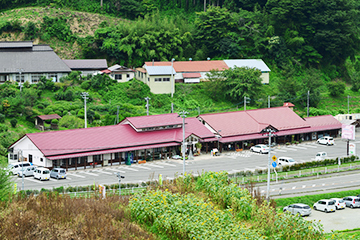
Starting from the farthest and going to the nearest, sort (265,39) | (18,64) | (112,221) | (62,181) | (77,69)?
1. (265,39)
2. (77,69)
3. (18,64)
4. (62,181)
5. (112,221)

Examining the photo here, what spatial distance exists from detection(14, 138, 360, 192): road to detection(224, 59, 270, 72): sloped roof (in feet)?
71.7

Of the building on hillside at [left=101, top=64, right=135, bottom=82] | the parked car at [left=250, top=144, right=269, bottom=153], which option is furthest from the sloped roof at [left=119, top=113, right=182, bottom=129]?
the building on hillside at [left=101, top=64, right=135, bottom=82]

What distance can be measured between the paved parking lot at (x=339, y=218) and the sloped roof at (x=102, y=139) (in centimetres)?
1907

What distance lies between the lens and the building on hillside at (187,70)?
68.0m

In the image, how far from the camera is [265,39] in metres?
83.8

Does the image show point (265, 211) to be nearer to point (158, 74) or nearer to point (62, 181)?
point (62, 181)

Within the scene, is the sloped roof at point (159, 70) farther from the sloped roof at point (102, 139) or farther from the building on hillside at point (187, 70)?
the sloped roof at point (102, 139)

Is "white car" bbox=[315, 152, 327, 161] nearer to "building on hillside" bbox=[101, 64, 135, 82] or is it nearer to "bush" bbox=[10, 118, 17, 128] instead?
"building on hillside" bbox=[101, 64, 135, 82]

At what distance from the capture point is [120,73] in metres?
69.8

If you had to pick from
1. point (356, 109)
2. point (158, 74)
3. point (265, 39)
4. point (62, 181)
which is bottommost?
point (62, 181)

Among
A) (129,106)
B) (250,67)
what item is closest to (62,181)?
(129,106)

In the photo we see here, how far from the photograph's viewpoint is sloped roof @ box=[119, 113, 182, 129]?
50.5 m

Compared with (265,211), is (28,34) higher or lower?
higher

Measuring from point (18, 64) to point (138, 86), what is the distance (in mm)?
17081
